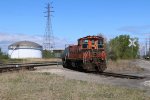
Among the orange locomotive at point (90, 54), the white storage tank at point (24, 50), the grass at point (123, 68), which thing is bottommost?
the grass at point (123, 68)

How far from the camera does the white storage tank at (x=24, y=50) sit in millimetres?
125500

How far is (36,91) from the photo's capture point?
55.6 feet

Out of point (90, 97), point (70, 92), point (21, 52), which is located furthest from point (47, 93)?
point (21, 52)

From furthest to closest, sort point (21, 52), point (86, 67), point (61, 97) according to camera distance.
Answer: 1. point (21, 52)
2. point (86, 67)
3. point (61, 97)

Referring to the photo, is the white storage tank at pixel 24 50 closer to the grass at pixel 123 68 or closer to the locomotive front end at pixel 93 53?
the grass at pixel 123 68

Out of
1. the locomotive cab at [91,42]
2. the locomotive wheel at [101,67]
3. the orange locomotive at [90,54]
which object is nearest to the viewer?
the orange locomotive at [90,54]

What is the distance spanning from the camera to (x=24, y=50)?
4946 inches

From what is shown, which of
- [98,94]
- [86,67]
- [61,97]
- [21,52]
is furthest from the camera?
[21,52]

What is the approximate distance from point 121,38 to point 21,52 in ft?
107

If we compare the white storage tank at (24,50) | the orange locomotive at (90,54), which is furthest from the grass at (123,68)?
the white storage tank at (24,50)

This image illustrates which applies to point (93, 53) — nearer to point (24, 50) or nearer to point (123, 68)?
point (123, 68)

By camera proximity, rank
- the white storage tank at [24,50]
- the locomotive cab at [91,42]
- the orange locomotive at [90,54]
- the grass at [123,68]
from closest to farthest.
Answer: the orange locomotive at [90,54] < the locomotive cab at [91,42] < the grass at [123,68] < the white storage tank at [24,50]

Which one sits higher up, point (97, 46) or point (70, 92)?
point (97, 46)

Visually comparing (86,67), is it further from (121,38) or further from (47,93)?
(121,38)
